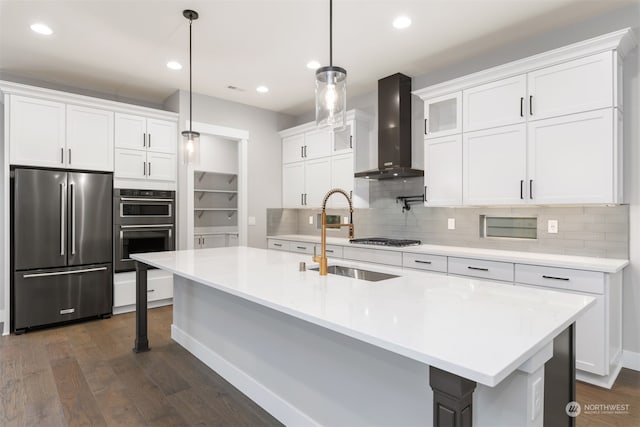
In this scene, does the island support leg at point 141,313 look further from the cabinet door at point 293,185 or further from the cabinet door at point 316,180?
the cabinet door at point 293,185

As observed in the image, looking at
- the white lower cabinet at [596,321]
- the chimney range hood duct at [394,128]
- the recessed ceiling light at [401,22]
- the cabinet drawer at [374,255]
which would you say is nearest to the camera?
the white lower cabinet at [596,321]

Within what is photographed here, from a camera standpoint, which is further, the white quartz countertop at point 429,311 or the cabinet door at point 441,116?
the cabinet door at point 441,116

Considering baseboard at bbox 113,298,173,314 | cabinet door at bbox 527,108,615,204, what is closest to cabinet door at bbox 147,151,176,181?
baseboard at bbox 113,298,173,314

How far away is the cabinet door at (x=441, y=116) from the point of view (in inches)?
143

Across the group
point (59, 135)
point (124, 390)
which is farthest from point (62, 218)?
point (124, 390)

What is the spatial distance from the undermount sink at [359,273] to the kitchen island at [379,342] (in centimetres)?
21

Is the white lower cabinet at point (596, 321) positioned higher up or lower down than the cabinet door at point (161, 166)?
lower down

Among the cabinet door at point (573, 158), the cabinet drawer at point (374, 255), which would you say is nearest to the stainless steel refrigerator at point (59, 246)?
the cabinet drawer at point (374, 255)

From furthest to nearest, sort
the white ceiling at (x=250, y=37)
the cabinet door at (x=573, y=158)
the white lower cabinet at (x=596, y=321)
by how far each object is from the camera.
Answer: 1. the white ceiling at (x=250, y=37)
2. the cabinet door at (x=573, y=158)
3. the white lower cabinet at (x=596, y=321)

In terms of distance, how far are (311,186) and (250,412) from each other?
11.1ft

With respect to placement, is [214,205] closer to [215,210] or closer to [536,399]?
[215,210]

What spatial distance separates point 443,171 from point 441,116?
2.01 ft

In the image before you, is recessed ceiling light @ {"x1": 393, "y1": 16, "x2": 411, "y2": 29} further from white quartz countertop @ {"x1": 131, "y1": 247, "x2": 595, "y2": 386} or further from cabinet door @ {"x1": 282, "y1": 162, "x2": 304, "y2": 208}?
cabinet door @ {"x1": 282, "y1": 162, "x2": 304, "y2": 208}

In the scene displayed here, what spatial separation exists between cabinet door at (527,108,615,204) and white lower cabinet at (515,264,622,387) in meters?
0.60
